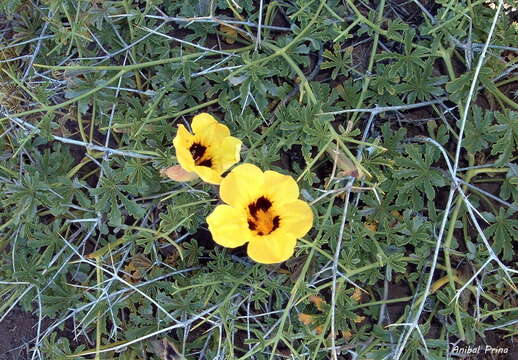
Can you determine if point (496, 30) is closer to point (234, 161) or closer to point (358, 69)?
point (358, 69)

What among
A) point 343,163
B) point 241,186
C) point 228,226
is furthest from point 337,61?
point 228,226

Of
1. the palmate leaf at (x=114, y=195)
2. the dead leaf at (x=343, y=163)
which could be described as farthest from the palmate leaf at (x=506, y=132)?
the palmate leaf at (x=114, y=195)

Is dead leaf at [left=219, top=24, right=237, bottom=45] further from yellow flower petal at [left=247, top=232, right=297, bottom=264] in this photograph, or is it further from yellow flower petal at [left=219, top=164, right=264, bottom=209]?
yellow flower petal at [left=247, top=232, right=297, bottom=264]

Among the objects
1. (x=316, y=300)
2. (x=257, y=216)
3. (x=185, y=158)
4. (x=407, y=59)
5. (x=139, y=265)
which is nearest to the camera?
(x=185, y=158)

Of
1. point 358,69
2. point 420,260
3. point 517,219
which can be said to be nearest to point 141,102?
point 358,69

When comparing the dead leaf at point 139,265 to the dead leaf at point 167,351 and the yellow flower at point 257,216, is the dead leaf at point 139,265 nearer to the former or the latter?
the dead leaf at point 167,351

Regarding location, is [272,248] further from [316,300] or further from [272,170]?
[316,300]
